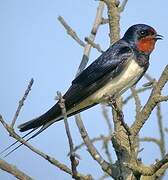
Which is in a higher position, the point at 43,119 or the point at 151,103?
the point at 43,119

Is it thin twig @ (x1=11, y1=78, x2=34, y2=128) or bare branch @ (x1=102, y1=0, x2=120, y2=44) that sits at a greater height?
bare branch @ (x1=102, y1=0, x2=120, y2=44)

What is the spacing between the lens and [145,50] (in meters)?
3.82

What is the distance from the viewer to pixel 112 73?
12.2 ft

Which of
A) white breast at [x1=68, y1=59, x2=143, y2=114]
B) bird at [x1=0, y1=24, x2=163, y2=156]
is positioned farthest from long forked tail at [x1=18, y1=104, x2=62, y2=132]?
white breast at [x1=68, y1=59, x2=143, y2=114]

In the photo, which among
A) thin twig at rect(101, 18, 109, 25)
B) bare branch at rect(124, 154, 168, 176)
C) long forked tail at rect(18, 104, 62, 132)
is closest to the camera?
bare branch at rect(124, 154, 168, 176)

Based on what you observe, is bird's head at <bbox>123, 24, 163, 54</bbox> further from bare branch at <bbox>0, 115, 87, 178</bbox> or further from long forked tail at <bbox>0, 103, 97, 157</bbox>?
bare branch at <bbox>0, 115, 87, 178</bbox>

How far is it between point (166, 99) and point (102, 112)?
2.86 feet

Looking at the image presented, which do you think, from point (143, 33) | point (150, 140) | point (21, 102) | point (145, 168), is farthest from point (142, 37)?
point (145, 168)

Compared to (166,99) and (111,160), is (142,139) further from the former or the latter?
(166,99)

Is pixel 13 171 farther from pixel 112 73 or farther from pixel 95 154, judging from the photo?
pixel 112 73

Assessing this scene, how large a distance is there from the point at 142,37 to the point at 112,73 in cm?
46

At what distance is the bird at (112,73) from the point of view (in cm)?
358

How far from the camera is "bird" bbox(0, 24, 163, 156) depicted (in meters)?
3.58

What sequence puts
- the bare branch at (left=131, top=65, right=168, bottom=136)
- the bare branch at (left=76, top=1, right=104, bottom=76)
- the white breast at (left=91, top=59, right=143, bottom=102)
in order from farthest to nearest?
the white breast at (left=91, top=59, right=143, bottom=102), the bare branch at (left=76, top=1, right=104, bottom=76), the bare branch at (left=131, top=65, right=168, bottom=136)
